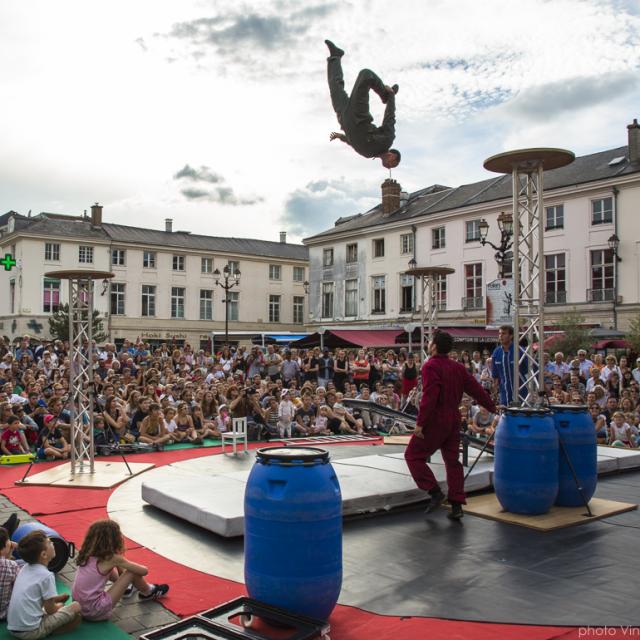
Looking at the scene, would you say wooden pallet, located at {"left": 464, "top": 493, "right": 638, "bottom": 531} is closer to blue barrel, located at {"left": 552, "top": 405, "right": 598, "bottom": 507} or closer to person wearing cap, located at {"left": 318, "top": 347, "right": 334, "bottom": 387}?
blue barrel, located at {"left": 552, "top": 405, "right": 598, "bottom": 507}

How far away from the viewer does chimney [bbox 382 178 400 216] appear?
42500 mm

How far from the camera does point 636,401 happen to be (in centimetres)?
1286

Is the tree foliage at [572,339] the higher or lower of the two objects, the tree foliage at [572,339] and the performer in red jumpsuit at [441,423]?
the higher

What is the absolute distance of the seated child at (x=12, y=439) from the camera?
416 inches

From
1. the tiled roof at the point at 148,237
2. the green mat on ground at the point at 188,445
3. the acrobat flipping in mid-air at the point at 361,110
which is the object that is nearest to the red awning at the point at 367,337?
the green mat on ground at the point at 188,445

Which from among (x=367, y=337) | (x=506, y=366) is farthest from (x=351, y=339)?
(x=506, y=366)

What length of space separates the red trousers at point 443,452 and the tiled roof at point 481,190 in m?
26.9

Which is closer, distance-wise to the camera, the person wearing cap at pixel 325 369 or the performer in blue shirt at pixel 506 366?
the performer in blue shirt at pixel 506 366

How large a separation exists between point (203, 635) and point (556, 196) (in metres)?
31.7

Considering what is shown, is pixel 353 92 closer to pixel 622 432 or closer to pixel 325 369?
pixel 622 432

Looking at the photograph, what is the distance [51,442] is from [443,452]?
745 centimetres

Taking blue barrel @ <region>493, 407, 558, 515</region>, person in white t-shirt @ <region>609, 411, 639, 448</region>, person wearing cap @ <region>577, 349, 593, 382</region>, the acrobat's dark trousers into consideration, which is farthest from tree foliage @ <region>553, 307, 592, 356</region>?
blue barrel @ <region>493, 407, 558, 515</region>

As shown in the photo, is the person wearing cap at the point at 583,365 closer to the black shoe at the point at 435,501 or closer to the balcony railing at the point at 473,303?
the black shoe at the point at 435,501

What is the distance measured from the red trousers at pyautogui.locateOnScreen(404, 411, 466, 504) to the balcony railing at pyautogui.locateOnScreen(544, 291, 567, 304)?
89.8 feet
